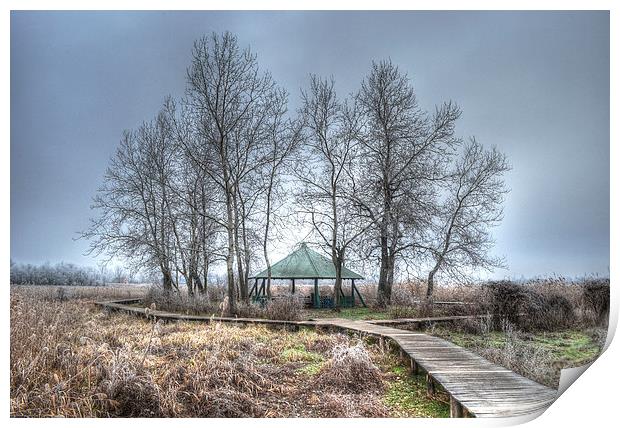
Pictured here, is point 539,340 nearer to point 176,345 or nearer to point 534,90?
point 534,90

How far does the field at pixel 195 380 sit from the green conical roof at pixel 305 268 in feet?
19.7

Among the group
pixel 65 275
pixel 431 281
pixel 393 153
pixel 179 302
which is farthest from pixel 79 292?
pixel 393 153

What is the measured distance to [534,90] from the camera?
283 inches

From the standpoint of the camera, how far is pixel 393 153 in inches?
418

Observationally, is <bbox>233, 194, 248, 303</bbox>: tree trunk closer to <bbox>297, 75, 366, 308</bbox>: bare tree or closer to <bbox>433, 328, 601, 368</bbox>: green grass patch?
<bbox>297, 75, 366, 308</bbox>: bare tree

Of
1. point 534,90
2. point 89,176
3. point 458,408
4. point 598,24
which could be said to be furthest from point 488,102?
point 89,176

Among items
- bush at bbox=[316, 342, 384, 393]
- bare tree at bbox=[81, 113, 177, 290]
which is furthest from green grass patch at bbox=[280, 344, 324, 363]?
bare tree at bbox=[81, 113, 177, 290]

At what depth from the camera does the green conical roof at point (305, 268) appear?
1183cm

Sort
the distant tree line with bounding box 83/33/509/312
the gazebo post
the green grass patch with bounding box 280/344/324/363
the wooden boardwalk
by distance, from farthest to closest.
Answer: the gazebo post
the distant tree line with bounding box 83/33/509/312
the green grass patch with bounding box 280/344/324/363
the wooden boardwalk

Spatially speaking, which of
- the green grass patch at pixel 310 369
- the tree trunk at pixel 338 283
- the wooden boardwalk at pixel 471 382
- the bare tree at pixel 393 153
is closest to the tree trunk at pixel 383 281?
the bare tree at pixel 393 153

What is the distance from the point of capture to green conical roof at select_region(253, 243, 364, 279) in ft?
38.8

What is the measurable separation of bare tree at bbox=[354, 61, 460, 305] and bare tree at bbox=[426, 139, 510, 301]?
464 mm

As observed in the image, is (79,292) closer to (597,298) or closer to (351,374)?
(351,374)

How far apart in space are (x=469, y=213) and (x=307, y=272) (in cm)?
430
